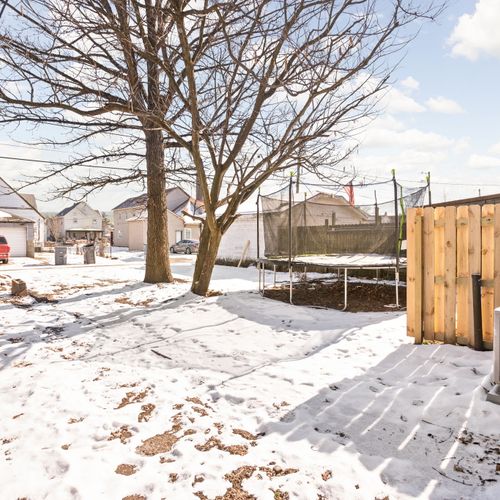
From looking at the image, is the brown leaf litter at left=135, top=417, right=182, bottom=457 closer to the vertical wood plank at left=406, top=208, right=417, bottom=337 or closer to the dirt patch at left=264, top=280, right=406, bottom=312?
the vertical wood plank at left=406, top=208, right=417, bottom=337

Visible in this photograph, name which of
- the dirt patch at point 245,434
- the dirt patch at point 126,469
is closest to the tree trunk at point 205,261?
the dirt patch at point 245,434

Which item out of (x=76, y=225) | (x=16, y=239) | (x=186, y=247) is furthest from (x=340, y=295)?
(x=76, y=225)

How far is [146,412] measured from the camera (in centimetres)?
317

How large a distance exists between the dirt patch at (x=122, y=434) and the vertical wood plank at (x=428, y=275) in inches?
144

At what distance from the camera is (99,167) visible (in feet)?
34.5

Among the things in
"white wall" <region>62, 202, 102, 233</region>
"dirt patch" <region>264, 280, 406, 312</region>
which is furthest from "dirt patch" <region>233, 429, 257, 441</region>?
"white wall" <region>62, 202, 102, 233</region>

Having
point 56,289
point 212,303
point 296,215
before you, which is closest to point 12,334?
point 212,303

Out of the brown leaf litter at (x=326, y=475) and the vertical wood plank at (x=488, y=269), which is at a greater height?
the vertical wood plank at (x=488, y=269)

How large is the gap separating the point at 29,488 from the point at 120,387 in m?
1.49

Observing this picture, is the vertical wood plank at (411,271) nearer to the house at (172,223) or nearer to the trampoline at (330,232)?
the trampoline at (330,232)

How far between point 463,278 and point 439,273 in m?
0.30

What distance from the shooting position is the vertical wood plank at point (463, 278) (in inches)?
173

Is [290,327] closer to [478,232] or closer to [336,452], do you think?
[478,232]

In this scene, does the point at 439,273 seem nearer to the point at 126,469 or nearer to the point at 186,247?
the point at 126,469
